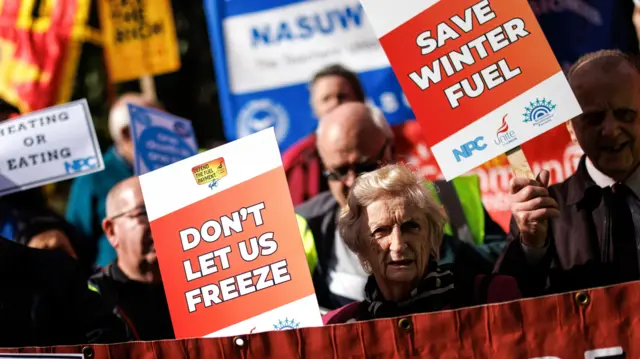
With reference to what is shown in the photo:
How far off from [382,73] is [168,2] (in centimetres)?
195

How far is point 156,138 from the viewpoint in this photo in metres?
4.36

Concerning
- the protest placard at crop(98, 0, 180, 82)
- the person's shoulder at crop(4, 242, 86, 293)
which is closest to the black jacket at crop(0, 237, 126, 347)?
the person's shoulder at crop(4, 242, 86, 293)

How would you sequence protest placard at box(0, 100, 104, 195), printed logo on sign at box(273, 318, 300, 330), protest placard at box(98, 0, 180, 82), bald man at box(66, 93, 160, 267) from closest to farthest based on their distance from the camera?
printed logo on sign at box(273, 318, 300, 330) < protest placard at box(0, 100, 104, 195) < bald man at box(66, 93, 160, 267) < protest placard at box(98, 0, 180, 82)

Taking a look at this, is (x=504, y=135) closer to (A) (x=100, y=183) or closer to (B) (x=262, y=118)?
(B) (x=262, y=118)

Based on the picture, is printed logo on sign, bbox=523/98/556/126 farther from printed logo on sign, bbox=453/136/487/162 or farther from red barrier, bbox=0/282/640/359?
red barrier, bbox=0/282/640/359

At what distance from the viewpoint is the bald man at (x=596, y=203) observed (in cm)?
313

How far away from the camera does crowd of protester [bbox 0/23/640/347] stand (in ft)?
10.0

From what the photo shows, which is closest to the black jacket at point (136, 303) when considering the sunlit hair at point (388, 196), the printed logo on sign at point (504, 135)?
the sunlit hair at point (388, 196)

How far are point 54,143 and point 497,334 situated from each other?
197 cm

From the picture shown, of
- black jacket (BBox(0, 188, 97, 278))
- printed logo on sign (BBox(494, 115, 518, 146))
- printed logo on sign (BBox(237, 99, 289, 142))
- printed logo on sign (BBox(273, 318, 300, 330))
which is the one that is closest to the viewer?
printed logo on sign (BBox(273, 318, 300, 330))

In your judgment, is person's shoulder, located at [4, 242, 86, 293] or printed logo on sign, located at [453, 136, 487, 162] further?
person's shoulder, located at [4, 242, 86, 293]

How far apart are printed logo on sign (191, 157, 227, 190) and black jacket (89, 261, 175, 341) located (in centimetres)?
85

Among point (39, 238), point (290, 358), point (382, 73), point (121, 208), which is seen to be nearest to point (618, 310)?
point (290, 358)

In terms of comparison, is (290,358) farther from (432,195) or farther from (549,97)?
(549,97)
